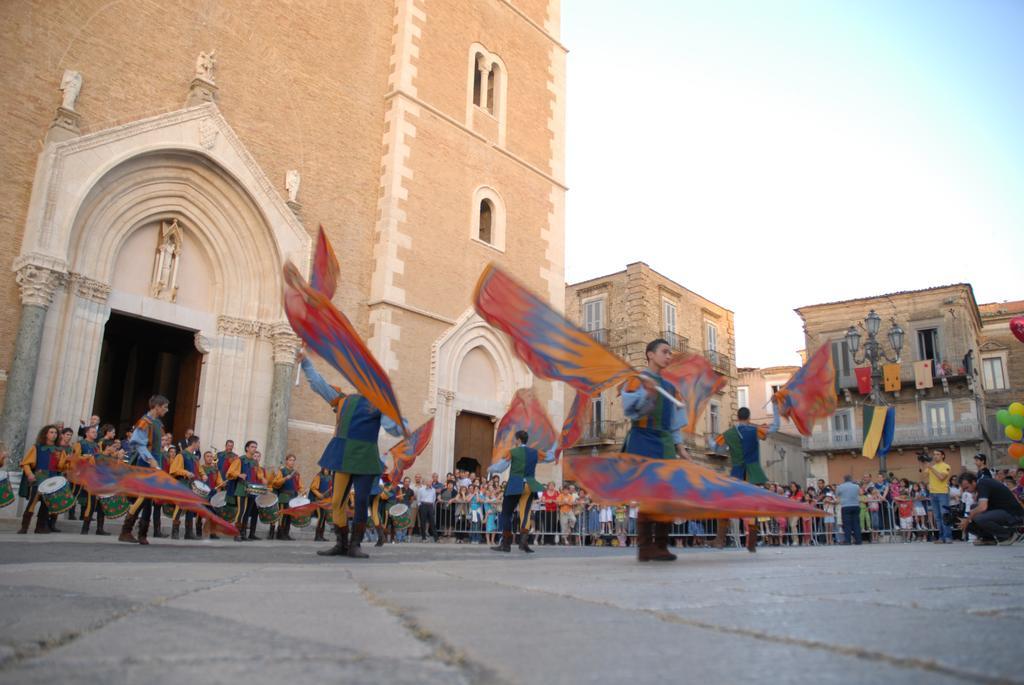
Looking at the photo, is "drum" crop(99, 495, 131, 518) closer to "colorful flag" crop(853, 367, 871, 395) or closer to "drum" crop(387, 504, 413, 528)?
"drum" crop(387, 504, 413, 528)

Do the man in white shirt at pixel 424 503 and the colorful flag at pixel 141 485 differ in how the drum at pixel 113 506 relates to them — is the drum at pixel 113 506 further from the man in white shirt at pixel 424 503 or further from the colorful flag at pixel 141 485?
the man in white shirt at pixel 424 503

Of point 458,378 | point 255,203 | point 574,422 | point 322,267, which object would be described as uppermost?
point 255,203

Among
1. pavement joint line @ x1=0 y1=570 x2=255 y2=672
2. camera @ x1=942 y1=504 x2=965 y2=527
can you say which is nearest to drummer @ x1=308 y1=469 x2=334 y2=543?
pavement joint line @ x1=0 y1=570 x2=255 y2=672

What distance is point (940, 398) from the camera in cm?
4434

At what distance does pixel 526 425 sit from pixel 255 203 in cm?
778

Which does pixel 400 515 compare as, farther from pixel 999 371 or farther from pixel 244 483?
pixel 999 371

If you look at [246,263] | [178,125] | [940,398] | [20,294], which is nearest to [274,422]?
[246,263]

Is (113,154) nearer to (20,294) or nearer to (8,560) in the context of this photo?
(20,294)

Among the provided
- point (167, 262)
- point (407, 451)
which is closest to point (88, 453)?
point (407, 451)

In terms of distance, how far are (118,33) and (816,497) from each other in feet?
65.9

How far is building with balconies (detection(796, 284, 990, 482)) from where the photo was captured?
4328 centimetres

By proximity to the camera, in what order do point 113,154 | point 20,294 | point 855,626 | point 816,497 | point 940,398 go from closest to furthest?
point 855,626, point 20,294, point 113,154, point 816,497, point 940,398

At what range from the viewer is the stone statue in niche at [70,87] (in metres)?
14.2

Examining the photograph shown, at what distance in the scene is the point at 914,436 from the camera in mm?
43938
